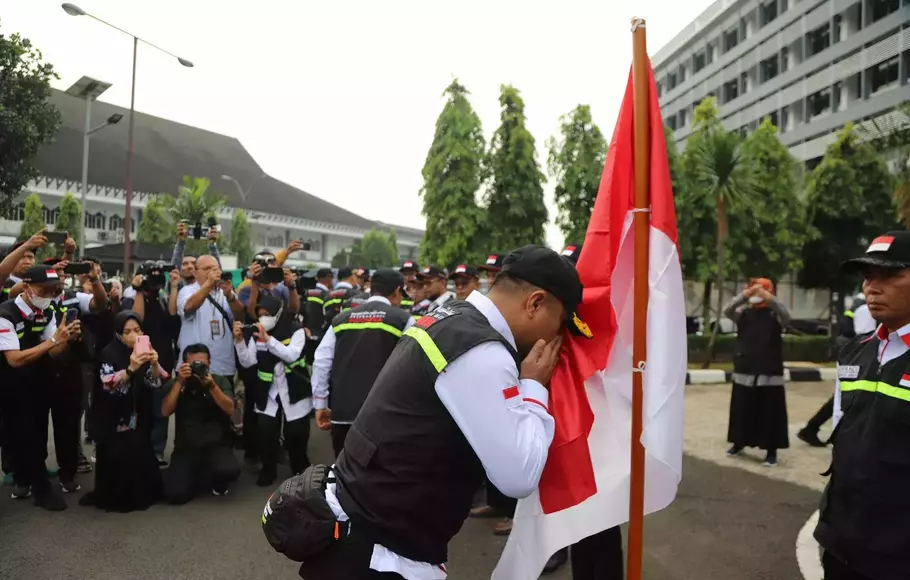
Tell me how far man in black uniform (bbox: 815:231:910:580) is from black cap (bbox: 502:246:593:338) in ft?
4.77

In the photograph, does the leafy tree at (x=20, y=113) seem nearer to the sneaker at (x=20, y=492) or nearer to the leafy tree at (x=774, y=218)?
the sneaker at (x=20, y=492)

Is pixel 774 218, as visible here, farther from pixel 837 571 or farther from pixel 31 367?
pixel 31 367

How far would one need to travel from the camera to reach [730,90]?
146ft

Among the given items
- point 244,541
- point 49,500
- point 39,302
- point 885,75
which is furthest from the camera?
A: point 885,75

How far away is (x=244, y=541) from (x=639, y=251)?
3516 mm

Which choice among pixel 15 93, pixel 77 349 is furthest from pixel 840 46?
pixel 77 349

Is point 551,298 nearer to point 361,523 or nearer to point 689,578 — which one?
point 361,523

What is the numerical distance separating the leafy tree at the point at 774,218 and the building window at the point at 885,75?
1040 centimetres

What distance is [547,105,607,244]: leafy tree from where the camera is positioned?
22156 millimetres

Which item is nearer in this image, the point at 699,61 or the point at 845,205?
the point at 845,205

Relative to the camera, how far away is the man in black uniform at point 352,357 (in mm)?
4922

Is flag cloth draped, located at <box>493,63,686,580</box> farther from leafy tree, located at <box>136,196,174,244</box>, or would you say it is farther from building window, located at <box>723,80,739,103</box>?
building window, located at <box>723,80,739,103</box>

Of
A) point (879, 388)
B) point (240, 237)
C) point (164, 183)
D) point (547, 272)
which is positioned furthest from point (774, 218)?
point (164, 183)

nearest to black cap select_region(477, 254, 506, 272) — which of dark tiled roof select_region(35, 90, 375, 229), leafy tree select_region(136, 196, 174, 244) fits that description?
leafy tree select_region(136, 196, 174, 244)
